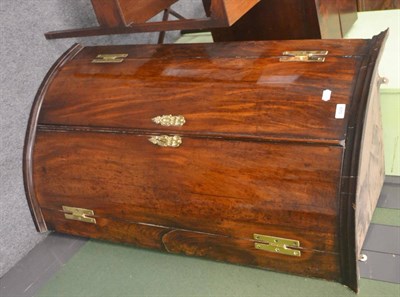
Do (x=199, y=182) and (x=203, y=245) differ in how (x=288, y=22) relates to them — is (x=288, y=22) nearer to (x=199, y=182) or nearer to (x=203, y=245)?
(x=199, y=182)

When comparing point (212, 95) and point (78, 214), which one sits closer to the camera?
point (212, 95)

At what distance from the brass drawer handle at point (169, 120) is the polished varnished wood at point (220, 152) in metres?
0.02

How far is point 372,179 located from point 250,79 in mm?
488

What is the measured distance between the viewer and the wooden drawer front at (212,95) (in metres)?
1.35

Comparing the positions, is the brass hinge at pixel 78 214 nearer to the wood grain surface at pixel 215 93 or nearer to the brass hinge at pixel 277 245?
the wood grain surface at pixel 215 93

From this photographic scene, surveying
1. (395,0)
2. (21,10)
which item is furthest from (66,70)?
(395,0)

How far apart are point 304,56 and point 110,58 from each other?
2.34 feet

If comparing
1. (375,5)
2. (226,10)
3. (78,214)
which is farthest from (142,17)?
(375,5)

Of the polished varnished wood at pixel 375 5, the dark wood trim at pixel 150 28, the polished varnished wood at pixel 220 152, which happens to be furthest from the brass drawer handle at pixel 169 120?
the polished varnished wood at pixel 375 5

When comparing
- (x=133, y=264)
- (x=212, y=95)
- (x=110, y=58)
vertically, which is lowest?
(x=133, y=264)

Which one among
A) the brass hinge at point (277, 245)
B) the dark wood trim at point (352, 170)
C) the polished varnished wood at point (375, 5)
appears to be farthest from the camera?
the polished varnished wood at point (375, 5)

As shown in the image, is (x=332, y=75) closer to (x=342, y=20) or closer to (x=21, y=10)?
(x=342, y=20)

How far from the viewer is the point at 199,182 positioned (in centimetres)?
146

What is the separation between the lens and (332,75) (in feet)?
4.54
